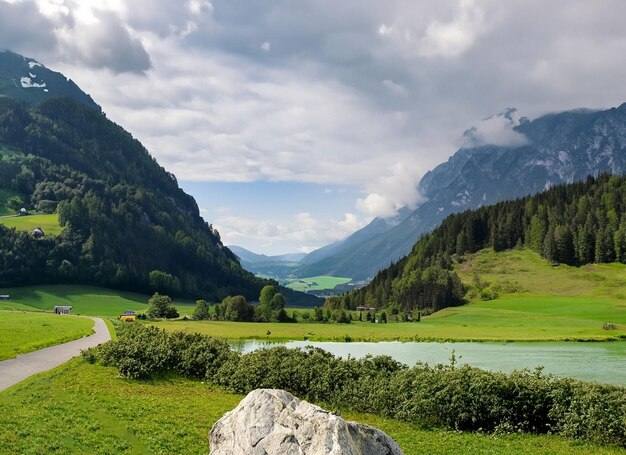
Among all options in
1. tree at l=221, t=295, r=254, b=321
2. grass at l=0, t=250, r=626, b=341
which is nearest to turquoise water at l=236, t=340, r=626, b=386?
grass at l=0, t=250, r=626, b=341

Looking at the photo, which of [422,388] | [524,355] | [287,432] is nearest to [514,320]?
[524,355]

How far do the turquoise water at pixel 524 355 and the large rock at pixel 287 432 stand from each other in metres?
44.8

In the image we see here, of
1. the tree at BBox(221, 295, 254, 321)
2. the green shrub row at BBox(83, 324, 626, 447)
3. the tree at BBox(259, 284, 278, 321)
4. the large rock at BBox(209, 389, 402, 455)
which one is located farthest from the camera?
the tree at BBox(259, 284, 278, 321)

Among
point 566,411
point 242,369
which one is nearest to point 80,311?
point 242,369

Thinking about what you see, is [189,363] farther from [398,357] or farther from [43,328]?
[43,328]

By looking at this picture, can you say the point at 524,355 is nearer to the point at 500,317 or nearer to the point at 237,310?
the point at 500,317

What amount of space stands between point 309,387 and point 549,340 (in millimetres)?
71816

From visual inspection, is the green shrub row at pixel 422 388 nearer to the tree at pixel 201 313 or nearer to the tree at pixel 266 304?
the tree at pixel 201 313

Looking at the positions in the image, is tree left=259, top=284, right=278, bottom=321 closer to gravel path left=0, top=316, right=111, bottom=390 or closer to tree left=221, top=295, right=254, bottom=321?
tree left=221, top=295, right=254, bottom=321

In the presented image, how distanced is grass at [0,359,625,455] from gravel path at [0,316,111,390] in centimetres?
293

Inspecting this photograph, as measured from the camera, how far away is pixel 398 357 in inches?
2832

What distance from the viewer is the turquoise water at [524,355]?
188 feet

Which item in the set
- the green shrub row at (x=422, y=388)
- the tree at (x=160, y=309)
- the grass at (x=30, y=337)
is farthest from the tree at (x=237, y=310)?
the green shrub row at (x=422, y=388)

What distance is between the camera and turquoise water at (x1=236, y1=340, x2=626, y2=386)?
57.3m
